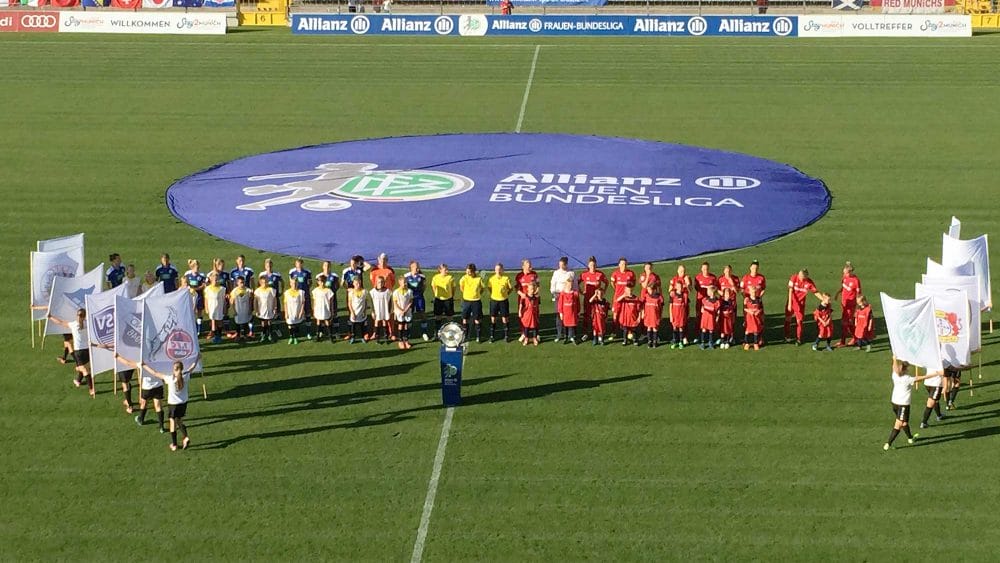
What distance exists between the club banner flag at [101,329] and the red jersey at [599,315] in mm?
7315

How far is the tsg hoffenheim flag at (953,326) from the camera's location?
1770 cm

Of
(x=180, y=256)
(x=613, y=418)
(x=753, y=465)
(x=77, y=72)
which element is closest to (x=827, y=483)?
(x=753, y=465)

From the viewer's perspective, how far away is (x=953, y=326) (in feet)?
58.3

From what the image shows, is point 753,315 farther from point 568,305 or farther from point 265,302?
point 265,302

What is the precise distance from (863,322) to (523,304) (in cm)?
533

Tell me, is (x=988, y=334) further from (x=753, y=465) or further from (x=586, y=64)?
(x=586, y=64)

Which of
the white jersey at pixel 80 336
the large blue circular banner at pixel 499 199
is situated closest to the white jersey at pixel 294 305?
the white jersey at pixel 80 336

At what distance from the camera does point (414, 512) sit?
1547 cm

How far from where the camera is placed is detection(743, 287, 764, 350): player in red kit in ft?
67.4

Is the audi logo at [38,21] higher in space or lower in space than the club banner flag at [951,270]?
higher

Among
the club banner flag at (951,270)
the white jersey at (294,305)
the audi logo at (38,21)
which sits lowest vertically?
the white jersey at (294,305)

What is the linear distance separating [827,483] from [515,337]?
22.2 ft

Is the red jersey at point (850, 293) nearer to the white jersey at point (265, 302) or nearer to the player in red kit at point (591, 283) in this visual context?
the player in red kit at point (591, 283)

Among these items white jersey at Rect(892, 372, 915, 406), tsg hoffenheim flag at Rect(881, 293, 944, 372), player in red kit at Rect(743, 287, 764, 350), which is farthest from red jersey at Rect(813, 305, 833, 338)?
white jersey at Rect(892, 372, 915, 406)
